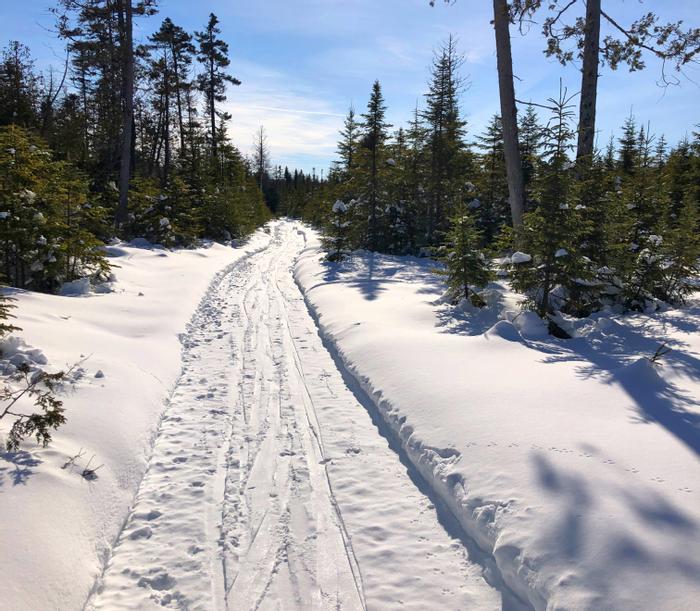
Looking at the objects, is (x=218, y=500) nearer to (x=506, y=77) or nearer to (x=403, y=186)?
(x=506, y=77)

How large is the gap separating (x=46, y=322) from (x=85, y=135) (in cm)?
1888

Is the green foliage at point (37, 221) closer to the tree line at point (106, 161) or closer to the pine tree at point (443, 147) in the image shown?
the tree line at point (106, 161)

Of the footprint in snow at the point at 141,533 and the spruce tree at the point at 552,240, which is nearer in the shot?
the footprint in snow at the point at 141,533

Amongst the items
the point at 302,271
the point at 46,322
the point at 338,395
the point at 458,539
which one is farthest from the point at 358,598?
the point at 302,271

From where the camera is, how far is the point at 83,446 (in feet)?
14.7

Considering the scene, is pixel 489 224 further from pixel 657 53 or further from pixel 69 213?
pixel 69 213

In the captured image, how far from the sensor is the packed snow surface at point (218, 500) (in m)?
3.19

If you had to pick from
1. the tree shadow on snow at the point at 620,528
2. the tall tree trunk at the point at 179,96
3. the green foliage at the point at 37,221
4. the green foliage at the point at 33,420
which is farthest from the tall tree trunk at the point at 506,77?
the tall tree trunk at the point at 179,96

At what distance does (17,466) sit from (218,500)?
1739mm

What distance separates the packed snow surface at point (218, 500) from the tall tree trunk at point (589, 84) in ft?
24.2

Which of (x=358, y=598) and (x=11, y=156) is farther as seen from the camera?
(x=11, y=156)

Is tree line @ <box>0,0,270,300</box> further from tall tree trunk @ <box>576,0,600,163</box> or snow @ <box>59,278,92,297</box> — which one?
tall tree trunk @ <box>576,0,600,163</box>

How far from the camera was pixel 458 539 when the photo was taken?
3.78 m

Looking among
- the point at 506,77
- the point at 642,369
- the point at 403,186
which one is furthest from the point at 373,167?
the point at 642,369
